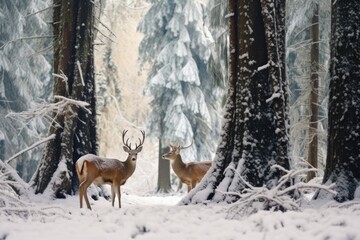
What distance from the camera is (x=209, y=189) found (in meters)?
8.00

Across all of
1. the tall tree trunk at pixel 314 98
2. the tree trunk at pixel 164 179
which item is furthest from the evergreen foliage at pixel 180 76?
the tall tree trunk at pixel 314 98

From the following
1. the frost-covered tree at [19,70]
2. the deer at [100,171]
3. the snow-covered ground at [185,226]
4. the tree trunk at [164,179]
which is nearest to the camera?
the snow-covered ground at [185,226]

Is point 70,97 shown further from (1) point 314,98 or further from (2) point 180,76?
(2) point 180,76

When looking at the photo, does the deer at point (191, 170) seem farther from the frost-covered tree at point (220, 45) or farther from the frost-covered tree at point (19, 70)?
the frost-covered tree at point (19, 70)

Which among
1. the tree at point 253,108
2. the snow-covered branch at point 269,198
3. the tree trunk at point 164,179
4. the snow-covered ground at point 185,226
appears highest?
the tree at point 253,108

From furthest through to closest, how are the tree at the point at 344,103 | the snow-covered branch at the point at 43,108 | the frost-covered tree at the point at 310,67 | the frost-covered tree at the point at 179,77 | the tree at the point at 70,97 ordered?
the frost-covered tree at the point at 179,77 → the frost-covered tree at the point at 310,67 → the tree at the point at 70,97 → the snow-covered branch at the point at 43,108 → the tree at the point at 344,103

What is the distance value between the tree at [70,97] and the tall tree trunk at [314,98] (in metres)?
7.34

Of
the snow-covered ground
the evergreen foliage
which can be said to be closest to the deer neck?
the evergreen foliage

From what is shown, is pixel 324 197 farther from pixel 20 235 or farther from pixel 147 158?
pixel 147 158

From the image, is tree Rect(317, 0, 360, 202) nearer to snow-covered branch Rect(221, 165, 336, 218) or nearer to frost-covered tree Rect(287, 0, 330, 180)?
snow-covered branch Rect(221, 165, 336, 218)

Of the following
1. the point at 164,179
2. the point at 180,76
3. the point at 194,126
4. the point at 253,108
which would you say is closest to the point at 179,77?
the point at 180,76

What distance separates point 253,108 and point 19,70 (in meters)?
17.3

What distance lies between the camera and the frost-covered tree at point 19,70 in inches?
896

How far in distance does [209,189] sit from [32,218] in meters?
3.17
